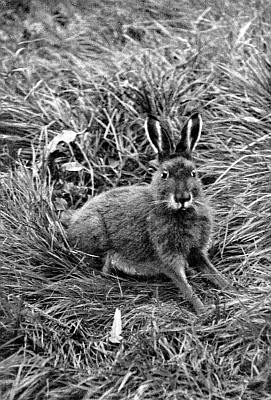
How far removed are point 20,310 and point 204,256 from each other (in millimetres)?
1324

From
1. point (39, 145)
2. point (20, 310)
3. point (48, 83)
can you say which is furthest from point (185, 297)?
point (48, 83)

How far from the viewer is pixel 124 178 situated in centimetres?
650

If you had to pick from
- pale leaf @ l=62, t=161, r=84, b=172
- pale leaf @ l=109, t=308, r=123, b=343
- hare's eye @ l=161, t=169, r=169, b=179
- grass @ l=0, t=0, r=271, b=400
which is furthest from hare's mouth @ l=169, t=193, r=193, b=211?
pale leaf @ l=62, t=161, r=84, b=172

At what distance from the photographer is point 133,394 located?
4293 mm

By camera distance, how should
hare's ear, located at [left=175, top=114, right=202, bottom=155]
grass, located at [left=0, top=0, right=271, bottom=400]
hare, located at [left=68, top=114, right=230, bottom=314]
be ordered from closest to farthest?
grass, located at [left=0, top=0, right=271, bottom=400] < hare, located at [left=68, top=114, right=230, bottom=314] < hare's ear, located at [left=175, top=114, right=202, bottom=155]

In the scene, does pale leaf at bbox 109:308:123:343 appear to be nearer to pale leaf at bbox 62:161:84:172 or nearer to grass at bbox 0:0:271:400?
grass at bbox 0:0:271:400

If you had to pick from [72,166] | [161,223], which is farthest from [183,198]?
[72,166]

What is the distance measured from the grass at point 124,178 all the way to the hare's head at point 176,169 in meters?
0.57

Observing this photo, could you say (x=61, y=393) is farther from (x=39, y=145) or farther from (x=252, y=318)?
(x=39, y=145)

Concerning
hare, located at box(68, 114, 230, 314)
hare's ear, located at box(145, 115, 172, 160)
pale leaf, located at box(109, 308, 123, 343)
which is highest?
hare's ear, located at box(145, 115, 172, 160)

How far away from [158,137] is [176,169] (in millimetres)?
278

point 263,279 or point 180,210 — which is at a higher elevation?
point 180,210

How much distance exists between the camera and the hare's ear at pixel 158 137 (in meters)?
5.34

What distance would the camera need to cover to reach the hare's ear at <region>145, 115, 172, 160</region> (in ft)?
17.5
